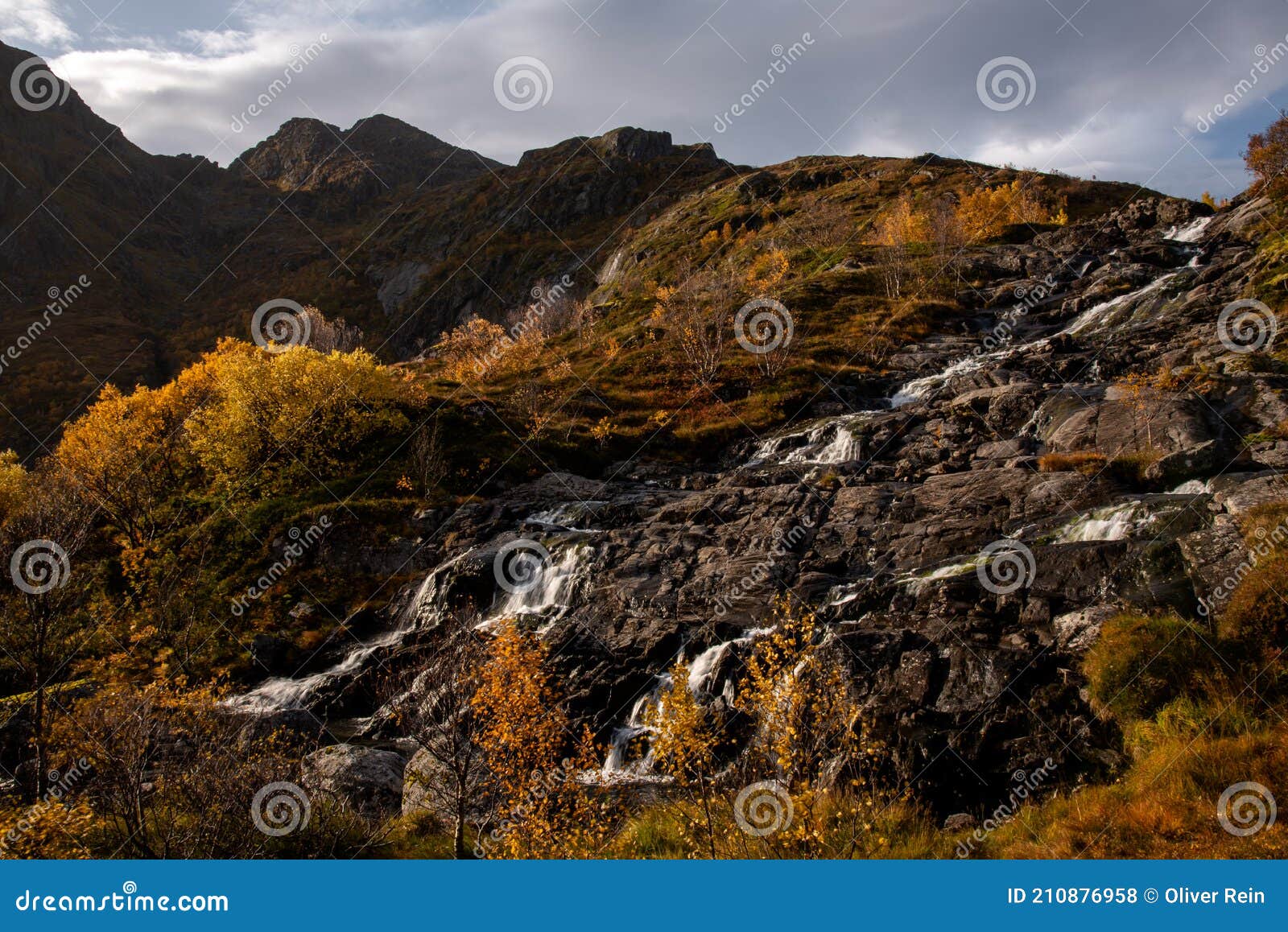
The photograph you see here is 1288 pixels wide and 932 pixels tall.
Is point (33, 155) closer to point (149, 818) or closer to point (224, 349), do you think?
point (224, 349)

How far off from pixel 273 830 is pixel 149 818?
3.76 metres

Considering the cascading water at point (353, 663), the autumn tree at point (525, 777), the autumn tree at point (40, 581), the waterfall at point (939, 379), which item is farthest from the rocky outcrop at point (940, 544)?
the autumn tree at point (40, 581)

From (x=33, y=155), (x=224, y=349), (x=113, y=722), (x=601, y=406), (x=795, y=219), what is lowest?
(x=113, y=722)

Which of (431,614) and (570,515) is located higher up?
(570,515)

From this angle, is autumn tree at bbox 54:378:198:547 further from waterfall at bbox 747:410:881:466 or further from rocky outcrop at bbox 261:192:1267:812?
waterfall at bbox 747:410:881:466

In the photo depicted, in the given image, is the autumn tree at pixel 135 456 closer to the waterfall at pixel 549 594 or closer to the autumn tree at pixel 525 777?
the waterfall at pixel 549 594

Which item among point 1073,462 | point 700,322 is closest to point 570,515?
point 1073,462

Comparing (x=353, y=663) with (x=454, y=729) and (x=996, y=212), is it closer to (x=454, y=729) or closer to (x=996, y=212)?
(x=454, y=729)

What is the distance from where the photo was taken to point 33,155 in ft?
604

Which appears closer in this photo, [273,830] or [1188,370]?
[273,830]

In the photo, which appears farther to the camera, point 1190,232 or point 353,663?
point 1190,232

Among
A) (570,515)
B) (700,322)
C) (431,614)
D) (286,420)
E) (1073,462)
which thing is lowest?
(431,614)

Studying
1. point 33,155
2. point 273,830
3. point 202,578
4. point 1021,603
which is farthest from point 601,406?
point 33,155

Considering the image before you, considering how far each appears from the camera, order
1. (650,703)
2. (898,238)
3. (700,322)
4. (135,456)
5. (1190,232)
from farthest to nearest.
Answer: (898,238) → (1190,232) → (700,322) → (135,456) → (650,703)
